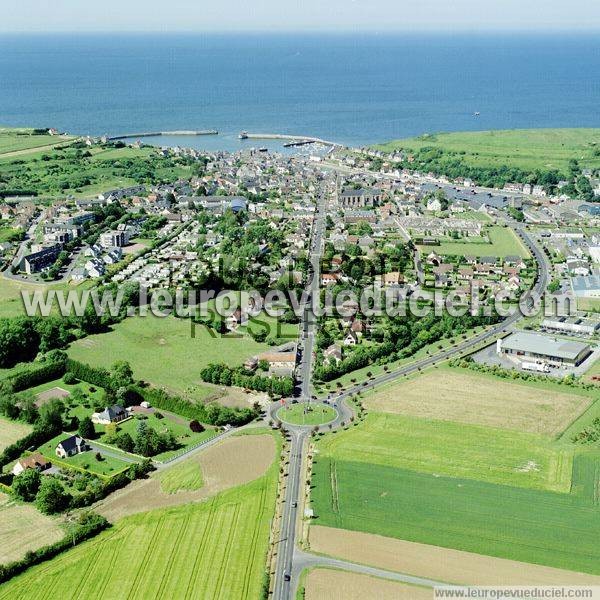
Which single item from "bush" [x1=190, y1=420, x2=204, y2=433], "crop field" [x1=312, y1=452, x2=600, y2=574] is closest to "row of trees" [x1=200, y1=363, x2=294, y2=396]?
"bush" [x1=190, y1=420, x2=204, y2=433]

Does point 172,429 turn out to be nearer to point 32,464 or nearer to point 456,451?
point 32,464

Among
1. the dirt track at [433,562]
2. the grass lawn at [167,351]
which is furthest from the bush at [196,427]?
the dirt track at [433,562]

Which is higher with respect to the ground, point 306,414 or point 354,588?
point 306,414

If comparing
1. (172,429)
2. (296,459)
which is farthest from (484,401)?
(172,429)

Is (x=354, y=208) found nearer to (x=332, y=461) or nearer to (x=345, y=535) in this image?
(x=332, y=461)

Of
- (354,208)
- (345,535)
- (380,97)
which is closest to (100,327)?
(345,535)

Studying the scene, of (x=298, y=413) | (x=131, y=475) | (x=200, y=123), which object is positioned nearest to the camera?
(x=131, y=475)

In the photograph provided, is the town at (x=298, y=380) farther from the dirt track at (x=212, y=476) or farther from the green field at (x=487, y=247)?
the green field at (x=487, y=247)
